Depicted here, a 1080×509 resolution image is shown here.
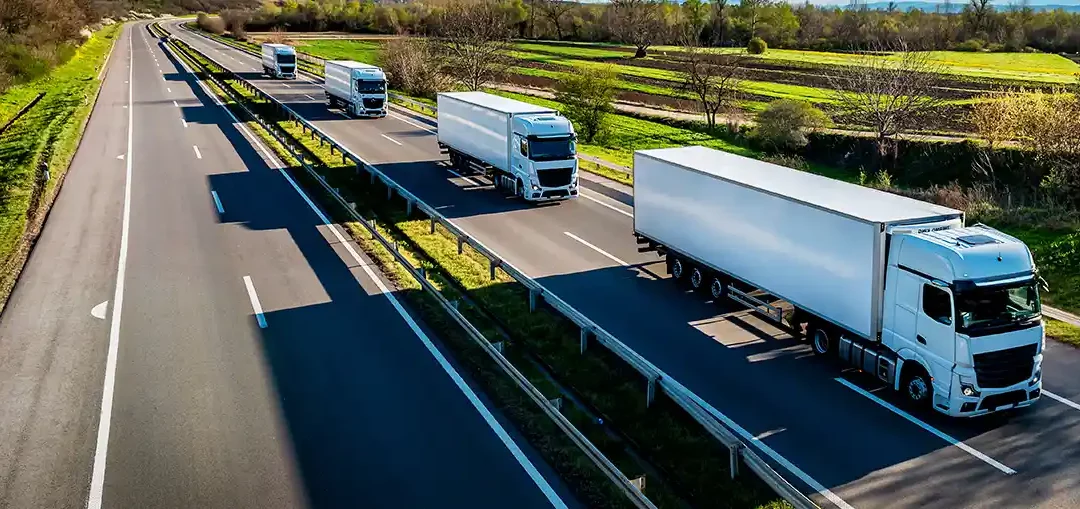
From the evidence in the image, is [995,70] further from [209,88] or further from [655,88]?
[209,88]

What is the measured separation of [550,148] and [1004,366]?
17668 mm

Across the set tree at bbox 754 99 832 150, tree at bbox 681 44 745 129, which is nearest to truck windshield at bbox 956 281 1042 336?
tree at bbox 754 99 832 150

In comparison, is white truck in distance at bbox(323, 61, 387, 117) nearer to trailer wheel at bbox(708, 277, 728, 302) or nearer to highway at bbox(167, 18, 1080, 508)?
highway at bbox(167, 18, 1080, 508)

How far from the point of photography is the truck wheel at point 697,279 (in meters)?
19.4

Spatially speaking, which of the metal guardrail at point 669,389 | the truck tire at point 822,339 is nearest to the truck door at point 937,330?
the truck tire at point 822,339

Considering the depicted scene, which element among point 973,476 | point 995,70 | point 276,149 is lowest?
point 973,476

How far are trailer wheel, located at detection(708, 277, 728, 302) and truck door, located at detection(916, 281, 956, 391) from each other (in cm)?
541

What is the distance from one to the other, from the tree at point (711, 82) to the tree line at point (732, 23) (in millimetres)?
32382

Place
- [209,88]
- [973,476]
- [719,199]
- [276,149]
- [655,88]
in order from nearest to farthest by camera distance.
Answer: [973,476]
[719,199]
[276,149]
[209,88]
[655,88]

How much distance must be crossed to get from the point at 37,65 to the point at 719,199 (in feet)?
221

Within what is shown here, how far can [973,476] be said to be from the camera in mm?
11781

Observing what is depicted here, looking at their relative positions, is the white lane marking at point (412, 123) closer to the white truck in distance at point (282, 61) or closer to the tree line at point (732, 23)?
the white truck in distance at point (282, 61)

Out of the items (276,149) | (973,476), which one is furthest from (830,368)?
(276,149)

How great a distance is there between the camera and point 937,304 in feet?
44.2
